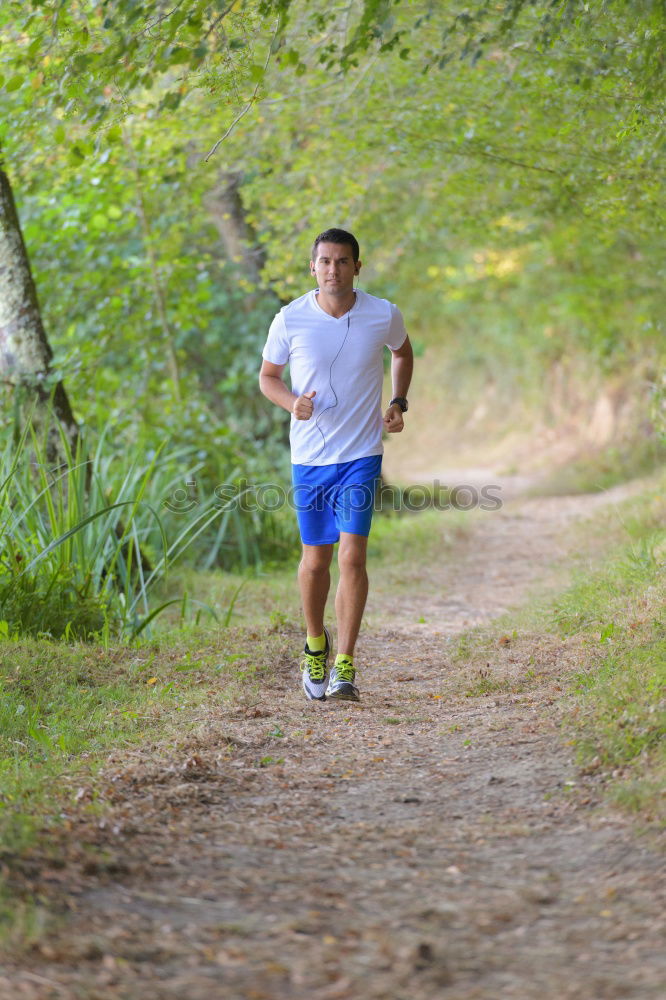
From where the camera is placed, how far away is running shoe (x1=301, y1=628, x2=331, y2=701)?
15.4 ft

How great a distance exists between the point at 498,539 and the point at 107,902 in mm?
7839

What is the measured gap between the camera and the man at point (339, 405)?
4496 mm

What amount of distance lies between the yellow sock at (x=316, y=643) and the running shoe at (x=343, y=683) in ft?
0.41

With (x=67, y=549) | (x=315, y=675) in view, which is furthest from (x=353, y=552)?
(x=67, y=549)

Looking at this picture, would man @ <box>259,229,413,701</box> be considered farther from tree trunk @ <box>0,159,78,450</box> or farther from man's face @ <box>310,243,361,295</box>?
tree trunk @ <box>0,159,78,450</box>

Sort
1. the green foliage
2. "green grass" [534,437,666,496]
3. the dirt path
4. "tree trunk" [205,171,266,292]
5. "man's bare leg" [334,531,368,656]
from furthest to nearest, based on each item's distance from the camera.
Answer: "green grass" [534,437,666,496], "tree trunk" [205,171,266,292], the green foliage, "man's bare leg" [334,531,368,656], the dirt path

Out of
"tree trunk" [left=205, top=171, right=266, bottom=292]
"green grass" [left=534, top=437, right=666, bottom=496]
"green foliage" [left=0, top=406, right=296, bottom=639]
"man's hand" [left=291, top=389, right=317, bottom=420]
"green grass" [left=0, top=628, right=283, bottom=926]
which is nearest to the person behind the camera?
"green grass" [left=0, top=628, right=283, bottom=926]

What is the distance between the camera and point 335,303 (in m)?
4.57

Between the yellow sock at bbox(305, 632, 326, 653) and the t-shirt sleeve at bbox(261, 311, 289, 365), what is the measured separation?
120 centimetres

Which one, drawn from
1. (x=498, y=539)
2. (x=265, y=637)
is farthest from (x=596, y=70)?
(x=498, y=539)

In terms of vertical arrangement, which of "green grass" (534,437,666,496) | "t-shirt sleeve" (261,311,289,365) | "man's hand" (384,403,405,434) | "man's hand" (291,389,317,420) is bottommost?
"green grass" (534,437,666,496)

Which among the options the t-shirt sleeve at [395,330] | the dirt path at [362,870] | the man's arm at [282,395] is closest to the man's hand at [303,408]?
the man's arm at [282,395]

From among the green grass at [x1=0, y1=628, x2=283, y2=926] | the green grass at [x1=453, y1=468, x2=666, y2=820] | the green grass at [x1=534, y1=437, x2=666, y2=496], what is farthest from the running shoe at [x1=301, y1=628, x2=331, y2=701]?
the green grass at [x1=534, y1=437, x2=666, y2=496]

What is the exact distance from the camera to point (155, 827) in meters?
3.14
